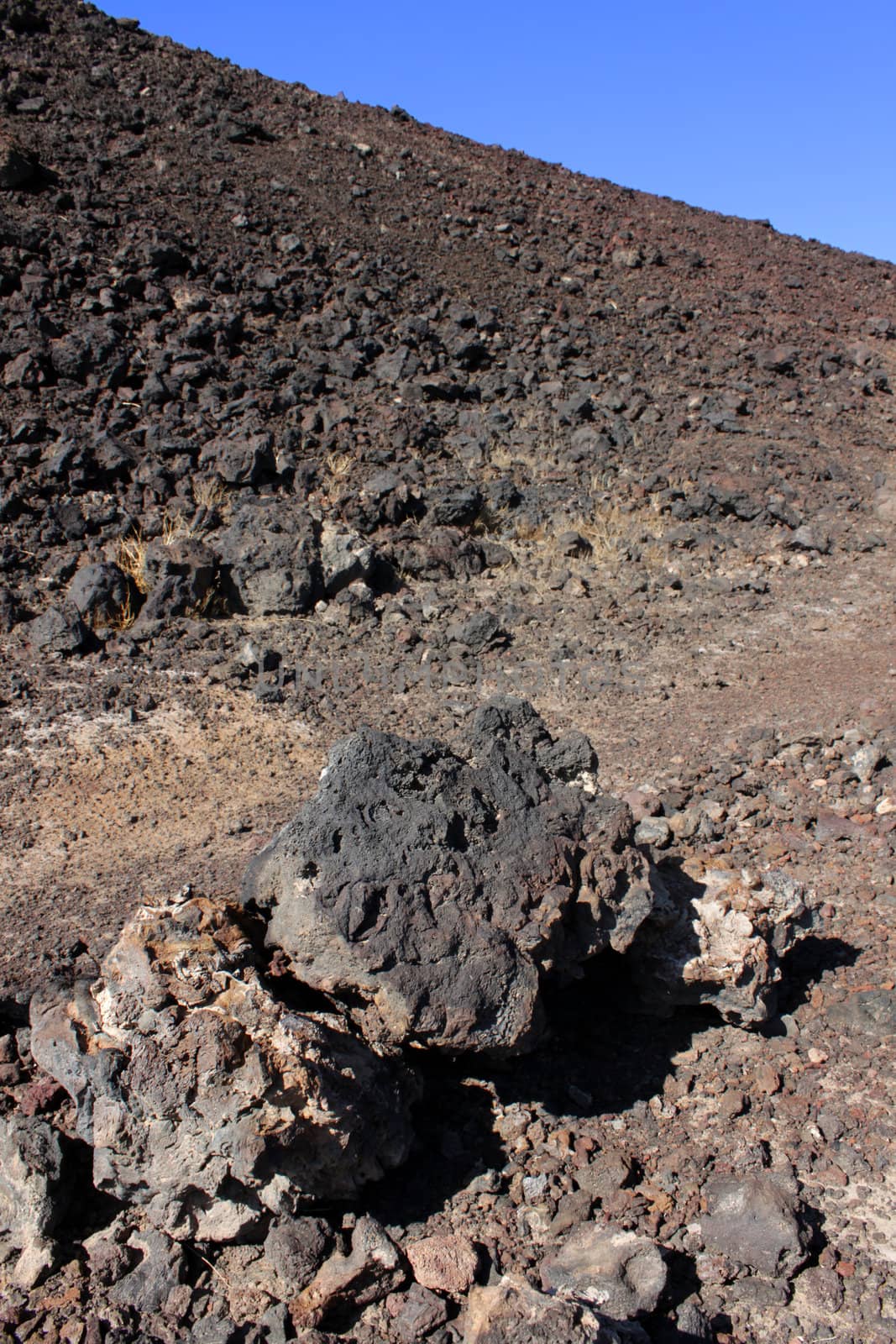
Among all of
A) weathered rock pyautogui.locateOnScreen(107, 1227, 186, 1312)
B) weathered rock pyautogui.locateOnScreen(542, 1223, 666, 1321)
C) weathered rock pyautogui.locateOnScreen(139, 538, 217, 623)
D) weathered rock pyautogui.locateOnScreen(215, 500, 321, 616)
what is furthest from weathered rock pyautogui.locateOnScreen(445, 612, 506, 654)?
weathered rock pyautogui.locateOnScreen(107, 1227, 186, 1312)

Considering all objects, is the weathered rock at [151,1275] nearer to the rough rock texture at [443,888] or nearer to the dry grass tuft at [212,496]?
the rough rock texture at [443,888]

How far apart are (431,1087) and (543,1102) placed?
31 cm

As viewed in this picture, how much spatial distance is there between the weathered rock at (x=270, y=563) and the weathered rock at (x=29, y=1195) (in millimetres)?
4225

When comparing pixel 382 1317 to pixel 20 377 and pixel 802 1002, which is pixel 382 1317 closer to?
pixel 802 1002

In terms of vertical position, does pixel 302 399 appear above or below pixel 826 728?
above

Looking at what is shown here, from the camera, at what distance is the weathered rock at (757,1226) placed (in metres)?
2.46

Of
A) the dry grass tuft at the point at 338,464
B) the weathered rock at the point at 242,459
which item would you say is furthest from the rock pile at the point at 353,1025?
the dry grass tuft at the point at 338,464

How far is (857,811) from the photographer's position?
14.4ft

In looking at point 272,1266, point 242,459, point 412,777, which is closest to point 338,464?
point 242,459

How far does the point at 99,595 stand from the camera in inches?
239

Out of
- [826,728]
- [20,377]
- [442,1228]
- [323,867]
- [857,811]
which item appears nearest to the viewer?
[442,1228]

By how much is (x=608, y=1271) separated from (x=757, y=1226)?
0.41 metres

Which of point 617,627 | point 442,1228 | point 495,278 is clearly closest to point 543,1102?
point 442,1228

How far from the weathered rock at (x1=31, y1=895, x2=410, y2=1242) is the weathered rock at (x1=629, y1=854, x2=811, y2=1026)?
962mm
